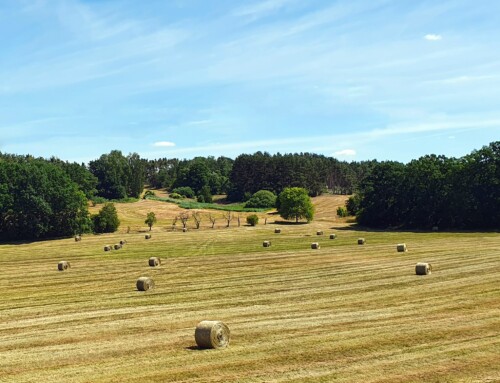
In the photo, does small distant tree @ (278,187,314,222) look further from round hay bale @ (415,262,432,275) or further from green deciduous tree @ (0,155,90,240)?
round hay bale @ (415,262,432,275)

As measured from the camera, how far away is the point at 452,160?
85375mm

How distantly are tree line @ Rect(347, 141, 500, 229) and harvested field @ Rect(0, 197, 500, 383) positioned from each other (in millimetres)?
37008

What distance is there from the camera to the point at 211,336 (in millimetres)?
17625

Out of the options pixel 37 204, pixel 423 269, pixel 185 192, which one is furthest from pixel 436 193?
pixel 185 192

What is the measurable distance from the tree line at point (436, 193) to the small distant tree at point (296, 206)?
10.5 meters

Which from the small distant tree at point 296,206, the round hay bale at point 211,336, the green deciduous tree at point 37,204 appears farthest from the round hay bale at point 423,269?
the small distant tree at point 296,206

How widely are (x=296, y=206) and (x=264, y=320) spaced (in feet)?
252

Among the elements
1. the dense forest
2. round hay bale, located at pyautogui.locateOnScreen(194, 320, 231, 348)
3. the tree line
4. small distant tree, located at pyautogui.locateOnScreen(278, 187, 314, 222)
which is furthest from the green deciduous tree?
round hay bale, located at pyautogui.locateOnScreen(194, 320, 231, 348)

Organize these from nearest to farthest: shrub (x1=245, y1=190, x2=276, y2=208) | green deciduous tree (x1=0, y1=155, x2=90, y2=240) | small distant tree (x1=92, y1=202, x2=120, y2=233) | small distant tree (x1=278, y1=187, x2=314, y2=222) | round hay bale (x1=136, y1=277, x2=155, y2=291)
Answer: round hay bale (x1=136, y1=277, x2=155, y2=291)
green deciduous tree (x1=0, y1=155, x2=90, y2=240)
small distant tree (x1=92, y1=202, x2=120, y2=233)
small distant tree (x1=278, y1=187, x2=314, y2=222)
shrub (x1=245, y1=190, x2=276, y2=208)

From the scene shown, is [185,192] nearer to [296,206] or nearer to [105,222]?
[296,206]

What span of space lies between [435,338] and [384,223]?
2864 inches

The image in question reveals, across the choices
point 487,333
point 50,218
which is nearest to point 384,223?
point 50,218

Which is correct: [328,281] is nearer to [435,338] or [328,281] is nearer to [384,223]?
[435,338]

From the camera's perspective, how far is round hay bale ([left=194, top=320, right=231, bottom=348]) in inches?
697
